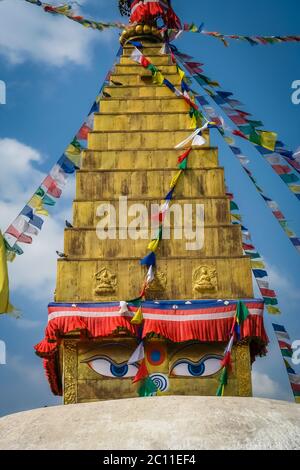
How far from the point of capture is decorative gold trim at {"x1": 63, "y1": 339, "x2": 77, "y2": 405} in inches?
540

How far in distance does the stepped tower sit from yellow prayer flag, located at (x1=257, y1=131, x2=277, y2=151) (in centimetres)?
133

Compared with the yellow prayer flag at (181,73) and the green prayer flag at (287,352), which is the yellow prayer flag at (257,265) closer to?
the green prayer flag at (287,352)

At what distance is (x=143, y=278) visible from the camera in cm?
1459

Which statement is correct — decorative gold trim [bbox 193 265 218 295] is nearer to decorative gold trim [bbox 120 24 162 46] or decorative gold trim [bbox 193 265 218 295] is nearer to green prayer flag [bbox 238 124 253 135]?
green prayer flag [bbox 238 124 253 135]

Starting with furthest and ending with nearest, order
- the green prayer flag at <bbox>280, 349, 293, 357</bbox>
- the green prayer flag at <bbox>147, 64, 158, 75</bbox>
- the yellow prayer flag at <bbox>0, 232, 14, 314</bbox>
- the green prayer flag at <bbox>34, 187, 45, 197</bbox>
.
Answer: the green prayer flag at <bbox>147, 64, 158, 75</bbox>
the green prayer flag at <bbox>280, 349, 293, 357</bbox>
the green prayer flag at <bbox>34, 187, 45, 197</bbox>
the yellow prayer flag at <bbox>0, 232, 14, 314</bbox>

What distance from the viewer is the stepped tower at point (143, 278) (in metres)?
13.8

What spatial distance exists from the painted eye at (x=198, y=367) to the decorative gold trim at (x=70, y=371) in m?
2.08

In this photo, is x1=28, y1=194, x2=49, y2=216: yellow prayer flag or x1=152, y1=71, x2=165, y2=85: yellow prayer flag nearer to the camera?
x1=28, y1=194, x2=49, y2=216: yellow prayer flag

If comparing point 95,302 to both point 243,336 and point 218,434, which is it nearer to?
point 243,336

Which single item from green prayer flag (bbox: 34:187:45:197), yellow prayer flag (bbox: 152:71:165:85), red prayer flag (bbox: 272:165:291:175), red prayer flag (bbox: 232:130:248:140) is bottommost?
green prayer flag (bbox: 34:187:45:197)

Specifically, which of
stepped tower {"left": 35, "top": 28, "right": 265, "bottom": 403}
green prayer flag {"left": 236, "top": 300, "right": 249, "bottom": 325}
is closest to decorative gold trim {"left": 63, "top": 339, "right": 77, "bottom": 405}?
stepped tower {"left": 35, "top": 28, "right": 265, "bottom": 403}

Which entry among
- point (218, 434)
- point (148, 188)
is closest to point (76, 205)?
point (148, 188)

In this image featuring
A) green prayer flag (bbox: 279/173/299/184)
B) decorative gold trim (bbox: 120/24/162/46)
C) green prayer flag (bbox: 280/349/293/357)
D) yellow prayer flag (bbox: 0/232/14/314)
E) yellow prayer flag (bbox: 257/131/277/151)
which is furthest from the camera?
decorative gold trim (bbox: 120/24/162/46)

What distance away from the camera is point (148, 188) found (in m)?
15.9
